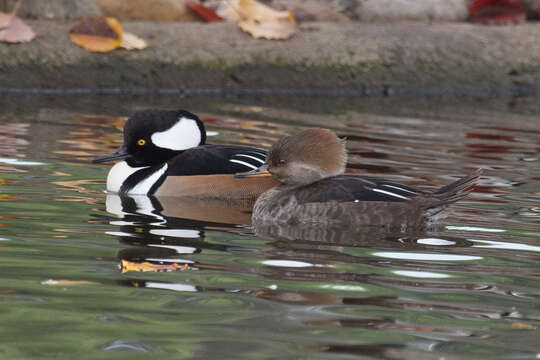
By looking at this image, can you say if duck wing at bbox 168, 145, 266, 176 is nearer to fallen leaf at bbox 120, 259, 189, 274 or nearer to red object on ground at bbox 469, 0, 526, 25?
fallen leaf at bbox 120, 259, 189, 274

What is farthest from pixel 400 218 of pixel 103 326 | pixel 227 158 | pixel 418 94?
pixel 418 94

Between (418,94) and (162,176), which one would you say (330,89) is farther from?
(162,176)

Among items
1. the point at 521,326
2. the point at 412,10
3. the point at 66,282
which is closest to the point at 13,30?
the point at 412,10

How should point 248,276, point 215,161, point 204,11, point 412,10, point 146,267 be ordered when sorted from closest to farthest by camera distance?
point 248,276, point 146,267, point 215,161, point 204,11, point 412,10

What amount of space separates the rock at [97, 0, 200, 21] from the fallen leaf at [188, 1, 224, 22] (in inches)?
5.2

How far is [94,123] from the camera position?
1100 centimetres

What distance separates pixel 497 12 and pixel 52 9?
688cm

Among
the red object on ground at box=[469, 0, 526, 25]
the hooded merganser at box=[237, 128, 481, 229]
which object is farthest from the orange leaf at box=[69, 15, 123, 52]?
the hooded merganser at box=[237, 128, 481, 229]

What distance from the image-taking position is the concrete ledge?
13.7 metres

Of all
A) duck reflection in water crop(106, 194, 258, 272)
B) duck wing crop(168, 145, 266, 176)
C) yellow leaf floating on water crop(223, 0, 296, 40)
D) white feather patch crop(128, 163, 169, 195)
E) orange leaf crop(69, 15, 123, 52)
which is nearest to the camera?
duck reflection in water crop(106, 194, 258, 272)

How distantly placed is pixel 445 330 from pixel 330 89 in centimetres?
1139

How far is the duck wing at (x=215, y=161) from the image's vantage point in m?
7.08

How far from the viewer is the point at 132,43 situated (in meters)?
13.8

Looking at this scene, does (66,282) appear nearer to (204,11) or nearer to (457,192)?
(457,192)
